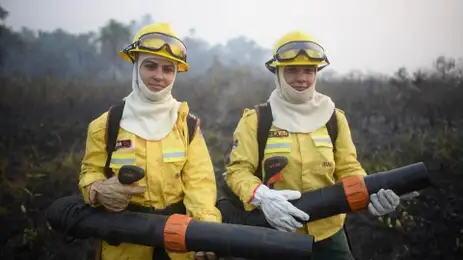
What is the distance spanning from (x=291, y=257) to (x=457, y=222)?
4.00 meters

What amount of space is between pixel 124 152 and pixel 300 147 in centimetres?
127

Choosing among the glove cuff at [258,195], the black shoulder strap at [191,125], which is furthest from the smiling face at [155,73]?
the glove cuff at [258,195]

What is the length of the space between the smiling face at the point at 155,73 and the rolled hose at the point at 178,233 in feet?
3.02

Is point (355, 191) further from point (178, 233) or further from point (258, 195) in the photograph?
point (178, 233)

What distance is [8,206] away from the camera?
5227 millimetres

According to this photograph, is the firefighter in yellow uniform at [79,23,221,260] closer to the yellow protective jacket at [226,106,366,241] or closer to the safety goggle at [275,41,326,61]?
the yellow protective jacket at [226,106,366,241]

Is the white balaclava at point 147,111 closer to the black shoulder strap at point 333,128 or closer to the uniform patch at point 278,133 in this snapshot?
the uniform patch at point 278,133

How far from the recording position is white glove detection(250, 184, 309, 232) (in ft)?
7.70

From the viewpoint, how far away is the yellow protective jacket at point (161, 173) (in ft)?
7.84

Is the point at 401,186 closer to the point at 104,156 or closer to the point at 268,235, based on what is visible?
the point at 268,235

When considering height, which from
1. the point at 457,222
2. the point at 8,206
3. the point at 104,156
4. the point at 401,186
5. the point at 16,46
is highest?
the point at 16,46

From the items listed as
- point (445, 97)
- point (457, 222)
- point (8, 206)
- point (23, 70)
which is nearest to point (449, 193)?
point (457, 222)

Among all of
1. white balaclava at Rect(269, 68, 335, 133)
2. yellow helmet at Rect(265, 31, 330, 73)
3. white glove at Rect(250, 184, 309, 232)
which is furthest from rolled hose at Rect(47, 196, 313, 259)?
yellow helmet at Rect(265, 31, 330, 73)

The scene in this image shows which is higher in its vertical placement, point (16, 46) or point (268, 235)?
point (16, 46)
